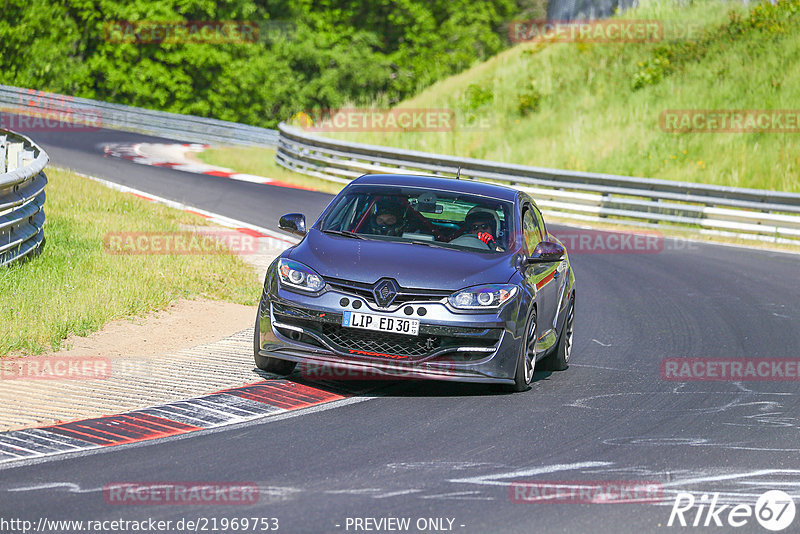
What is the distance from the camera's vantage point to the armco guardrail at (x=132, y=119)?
130ft

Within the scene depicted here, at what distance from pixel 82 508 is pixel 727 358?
22.6 feet

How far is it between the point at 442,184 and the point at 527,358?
6.05ft

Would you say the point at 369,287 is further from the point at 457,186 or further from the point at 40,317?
the point at 40,317

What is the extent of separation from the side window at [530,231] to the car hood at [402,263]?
21.3 inches

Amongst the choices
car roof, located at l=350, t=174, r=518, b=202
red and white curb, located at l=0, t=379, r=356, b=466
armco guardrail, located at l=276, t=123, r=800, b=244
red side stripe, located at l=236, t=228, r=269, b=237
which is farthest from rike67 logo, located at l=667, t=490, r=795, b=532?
armco guardrail, located at l=276, t=123, r=800, b=244

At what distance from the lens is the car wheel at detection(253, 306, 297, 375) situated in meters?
8.91

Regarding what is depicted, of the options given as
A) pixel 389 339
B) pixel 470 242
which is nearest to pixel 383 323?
pixel 389 339

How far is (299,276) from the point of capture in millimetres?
8547

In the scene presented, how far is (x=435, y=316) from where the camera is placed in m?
8.23

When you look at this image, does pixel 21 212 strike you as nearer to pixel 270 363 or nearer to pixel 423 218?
pixel 270 363

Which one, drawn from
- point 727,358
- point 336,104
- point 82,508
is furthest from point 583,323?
point 336,104

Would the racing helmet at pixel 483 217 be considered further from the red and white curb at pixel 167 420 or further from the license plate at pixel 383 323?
the red and white curb at pixel 167 420

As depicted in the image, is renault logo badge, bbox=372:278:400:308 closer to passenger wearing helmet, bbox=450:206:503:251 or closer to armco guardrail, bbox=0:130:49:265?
passenger wearing helmet, bbox=450:206:503:251

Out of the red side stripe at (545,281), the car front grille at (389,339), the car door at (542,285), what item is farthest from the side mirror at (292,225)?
the red side stripe at (545,281)
